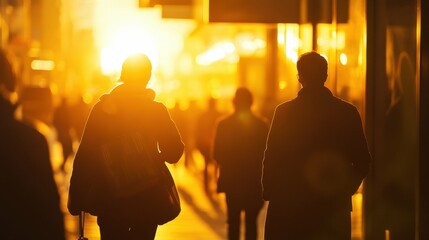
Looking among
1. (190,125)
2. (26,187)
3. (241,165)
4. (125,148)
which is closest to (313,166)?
(125,148)

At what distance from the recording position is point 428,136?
339 inches

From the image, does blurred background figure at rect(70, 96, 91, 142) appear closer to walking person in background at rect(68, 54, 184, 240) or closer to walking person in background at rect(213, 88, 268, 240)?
walking person in background at rect(213, 88, 268, 240)

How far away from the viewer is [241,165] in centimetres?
1088

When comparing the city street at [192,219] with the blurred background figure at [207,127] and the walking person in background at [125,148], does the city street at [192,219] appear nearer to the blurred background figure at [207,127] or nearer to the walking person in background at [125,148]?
the blurred background figure at [207,127]

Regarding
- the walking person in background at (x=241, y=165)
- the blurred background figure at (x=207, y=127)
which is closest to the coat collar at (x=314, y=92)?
A: the walking person in background at (x=241, y=165)

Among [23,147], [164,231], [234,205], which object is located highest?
[23,147]

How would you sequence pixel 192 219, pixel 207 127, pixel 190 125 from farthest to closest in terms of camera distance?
pixel 190 125, pixel 207 127, pixel 192 219

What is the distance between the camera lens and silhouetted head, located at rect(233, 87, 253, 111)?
1161 centimetres

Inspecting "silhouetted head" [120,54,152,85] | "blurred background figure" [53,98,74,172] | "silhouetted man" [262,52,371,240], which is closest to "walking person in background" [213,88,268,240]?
"silhouetted head" [120,54,152,85]

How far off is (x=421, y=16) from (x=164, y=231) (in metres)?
6.37

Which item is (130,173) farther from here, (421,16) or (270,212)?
(421,16)

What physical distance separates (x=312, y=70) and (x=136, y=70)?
1.08 meters

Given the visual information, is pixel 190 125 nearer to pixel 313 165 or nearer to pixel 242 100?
pixel 242 100

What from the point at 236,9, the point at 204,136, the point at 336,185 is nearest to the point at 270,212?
the point at 336,185
